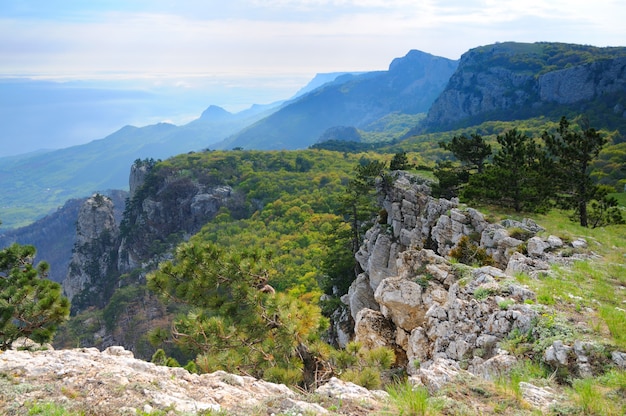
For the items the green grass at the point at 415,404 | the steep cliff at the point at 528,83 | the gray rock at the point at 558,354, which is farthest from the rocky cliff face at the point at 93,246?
the steep cliff at the point at 528,83

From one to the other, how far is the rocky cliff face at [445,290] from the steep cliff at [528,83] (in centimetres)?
10779

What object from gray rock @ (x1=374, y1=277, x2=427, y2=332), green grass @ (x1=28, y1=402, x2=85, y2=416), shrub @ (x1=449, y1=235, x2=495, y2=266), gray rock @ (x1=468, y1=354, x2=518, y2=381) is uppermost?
green grass @ (x1=28, y1=402, x2=85, y2=416)

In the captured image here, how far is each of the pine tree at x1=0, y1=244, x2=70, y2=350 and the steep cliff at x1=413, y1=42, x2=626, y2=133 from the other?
12439 cm

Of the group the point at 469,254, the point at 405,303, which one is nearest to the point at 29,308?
the point at 405,303

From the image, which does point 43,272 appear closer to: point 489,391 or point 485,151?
point 489,391

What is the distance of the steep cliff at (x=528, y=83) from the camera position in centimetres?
10655

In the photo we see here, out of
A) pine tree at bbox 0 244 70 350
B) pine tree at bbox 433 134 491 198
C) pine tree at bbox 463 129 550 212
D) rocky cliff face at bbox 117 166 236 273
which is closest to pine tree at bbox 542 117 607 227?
pine tree at bbox 463 129 550 212

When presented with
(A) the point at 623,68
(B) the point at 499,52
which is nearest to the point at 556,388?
(A) the point at 623,68

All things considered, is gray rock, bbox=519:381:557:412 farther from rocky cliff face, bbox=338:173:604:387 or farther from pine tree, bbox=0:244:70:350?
pine tree, bbox=0:244:70:350

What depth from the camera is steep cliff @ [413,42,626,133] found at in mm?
106550

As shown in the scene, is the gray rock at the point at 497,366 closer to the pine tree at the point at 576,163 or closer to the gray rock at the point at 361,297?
the gray rock at the point at 361,297

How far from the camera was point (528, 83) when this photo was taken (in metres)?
136

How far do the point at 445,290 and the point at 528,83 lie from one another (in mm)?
152941

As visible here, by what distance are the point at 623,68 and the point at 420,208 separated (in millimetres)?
118667
